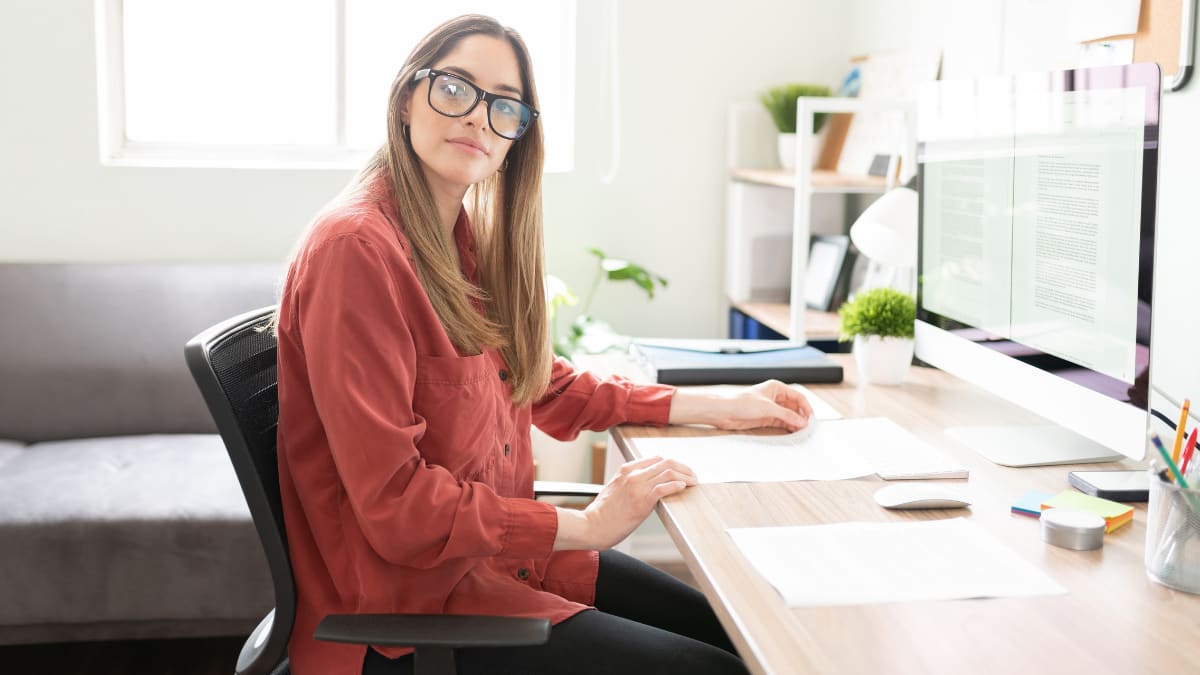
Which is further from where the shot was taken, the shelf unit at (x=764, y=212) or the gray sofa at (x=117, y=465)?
the shelf unit at (x=764, y=212)

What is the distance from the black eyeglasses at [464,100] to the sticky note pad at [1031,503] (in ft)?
2.47

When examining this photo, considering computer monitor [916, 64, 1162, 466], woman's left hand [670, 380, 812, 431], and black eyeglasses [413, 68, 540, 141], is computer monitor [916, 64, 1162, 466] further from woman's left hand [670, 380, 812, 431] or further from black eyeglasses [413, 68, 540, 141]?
black eyeglasses [413, 68, 540, 141]

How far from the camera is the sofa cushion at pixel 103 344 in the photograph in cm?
265

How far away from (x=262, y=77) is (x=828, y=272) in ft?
5.45

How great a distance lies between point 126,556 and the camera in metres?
2.13

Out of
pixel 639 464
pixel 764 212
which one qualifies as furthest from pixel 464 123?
pixel 764 212

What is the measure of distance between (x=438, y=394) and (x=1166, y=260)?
1.12 meters

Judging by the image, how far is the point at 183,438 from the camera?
261 centimetres

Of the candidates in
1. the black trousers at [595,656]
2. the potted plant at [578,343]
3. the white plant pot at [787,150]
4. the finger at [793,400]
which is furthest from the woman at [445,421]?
the white plant pot at [787,150]

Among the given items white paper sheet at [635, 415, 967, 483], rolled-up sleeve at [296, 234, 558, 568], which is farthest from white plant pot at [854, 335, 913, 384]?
rolled-up sleeve at [296, 234, 558, 568]

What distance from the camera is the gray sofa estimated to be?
2.12 m

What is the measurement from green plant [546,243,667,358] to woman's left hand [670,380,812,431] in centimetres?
111

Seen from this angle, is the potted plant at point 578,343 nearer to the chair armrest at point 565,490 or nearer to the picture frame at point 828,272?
the picture frame at point 828,272

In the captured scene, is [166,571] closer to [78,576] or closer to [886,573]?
[78,576]
